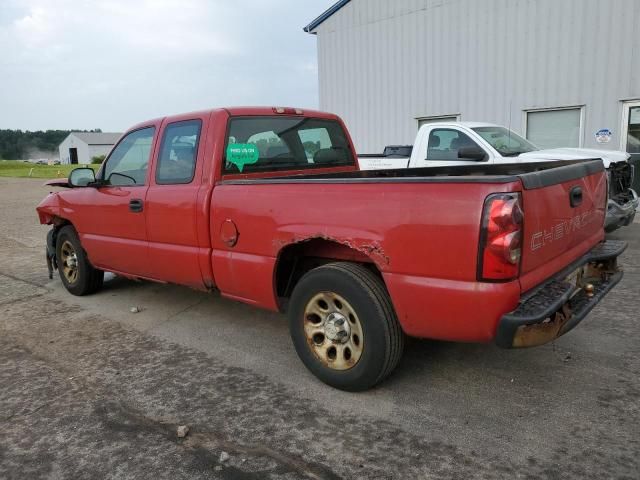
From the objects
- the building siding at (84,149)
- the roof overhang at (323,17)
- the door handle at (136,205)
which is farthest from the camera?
the building siding at (84,149)

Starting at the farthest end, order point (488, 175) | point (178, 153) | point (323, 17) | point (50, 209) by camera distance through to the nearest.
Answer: point (323, 17) → point (50, 209) → point (178, 153) → point (488, 175)

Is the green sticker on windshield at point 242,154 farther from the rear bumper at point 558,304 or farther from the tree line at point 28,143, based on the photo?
the tree line at point 28,143

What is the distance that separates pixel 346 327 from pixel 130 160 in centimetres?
294

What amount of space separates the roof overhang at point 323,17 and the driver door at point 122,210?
11.0 metres

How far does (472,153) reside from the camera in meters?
7.74

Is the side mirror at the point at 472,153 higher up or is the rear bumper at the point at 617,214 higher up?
the side mirror at the point at 472,153

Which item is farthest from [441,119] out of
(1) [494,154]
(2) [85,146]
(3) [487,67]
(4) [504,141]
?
(2) [85,146]

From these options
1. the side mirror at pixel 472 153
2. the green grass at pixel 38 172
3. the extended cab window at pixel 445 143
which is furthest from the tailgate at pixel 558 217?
the green grass at pixel 38 172

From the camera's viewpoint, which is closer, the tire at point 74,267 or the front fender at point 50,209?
the tire at point 74,267

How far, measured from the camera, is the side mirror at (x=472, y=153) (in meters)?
7.74

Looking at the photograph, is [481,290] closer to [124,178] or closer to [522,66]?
[124,178]

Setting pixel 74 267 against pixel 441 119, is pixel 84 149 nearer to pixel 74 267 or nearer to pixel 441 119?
pixel 441 119

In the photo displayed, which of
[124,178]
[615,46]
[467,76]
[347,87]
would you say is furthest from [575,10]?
[124,178]

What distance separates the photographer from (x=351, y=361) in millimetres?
3340
